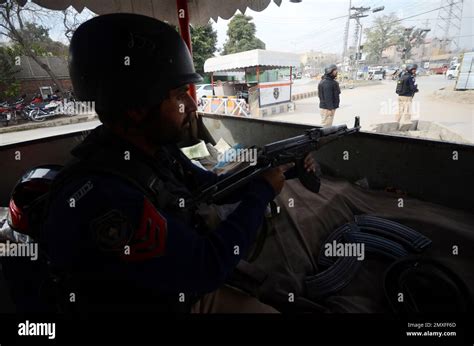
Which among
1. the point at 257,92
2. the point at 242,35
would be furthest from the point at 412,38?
the point at 257,92

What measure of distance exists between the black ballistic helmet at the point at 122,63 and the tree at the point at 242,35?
3865cm

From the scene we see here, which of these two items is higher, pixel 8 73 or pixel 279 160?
pixel 8 73

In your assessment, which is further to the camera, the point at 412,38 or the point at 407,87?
the point at 412,38

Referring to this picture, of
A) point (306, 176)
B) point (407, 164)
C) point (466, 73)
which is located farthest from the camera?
point (466, 73)

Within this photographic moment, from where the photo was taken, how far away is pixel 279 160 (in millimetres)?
1650

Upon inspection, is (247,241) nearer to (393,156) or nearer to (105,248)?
(105,248)

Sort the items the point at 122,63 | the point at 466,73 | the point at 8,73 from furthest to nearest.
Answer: the point at 466,73, the point at 8,73, the point at 122,63

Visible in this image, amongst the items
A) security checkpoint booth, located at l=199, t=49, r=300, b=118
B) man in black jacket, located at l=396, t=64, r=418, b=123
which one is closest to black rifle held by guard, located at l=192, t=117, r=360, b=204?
man in black jacket, located at l=396, t=64, r=418, b=123

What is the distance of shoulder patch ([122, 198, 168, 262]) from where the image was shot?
33.0 inches

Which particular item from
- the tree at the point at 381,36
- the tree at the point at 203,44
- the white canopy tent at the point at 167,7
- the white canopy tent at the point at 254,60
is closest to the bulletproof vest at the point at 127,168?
the white canopy tent at the point at 167,7

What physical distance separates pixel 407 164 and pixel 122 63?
9.63ft

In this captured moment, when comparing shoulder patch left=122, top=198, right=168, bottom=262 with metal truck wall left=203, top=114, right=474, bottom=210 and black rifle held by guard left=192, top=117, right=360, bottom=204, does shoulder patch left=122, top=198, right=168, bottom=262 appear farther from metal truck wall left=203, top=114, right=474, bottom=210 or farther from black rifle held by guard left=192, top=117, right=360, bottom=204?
metal truck wall left=203, top=114, right=474, bottom=210

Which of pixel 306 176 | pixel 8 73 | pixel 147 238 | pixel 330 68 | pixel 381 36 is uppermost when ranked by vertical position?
pixel 381 36

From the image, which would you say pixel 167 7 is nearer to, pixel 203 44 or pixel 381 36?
pixel 203 44
